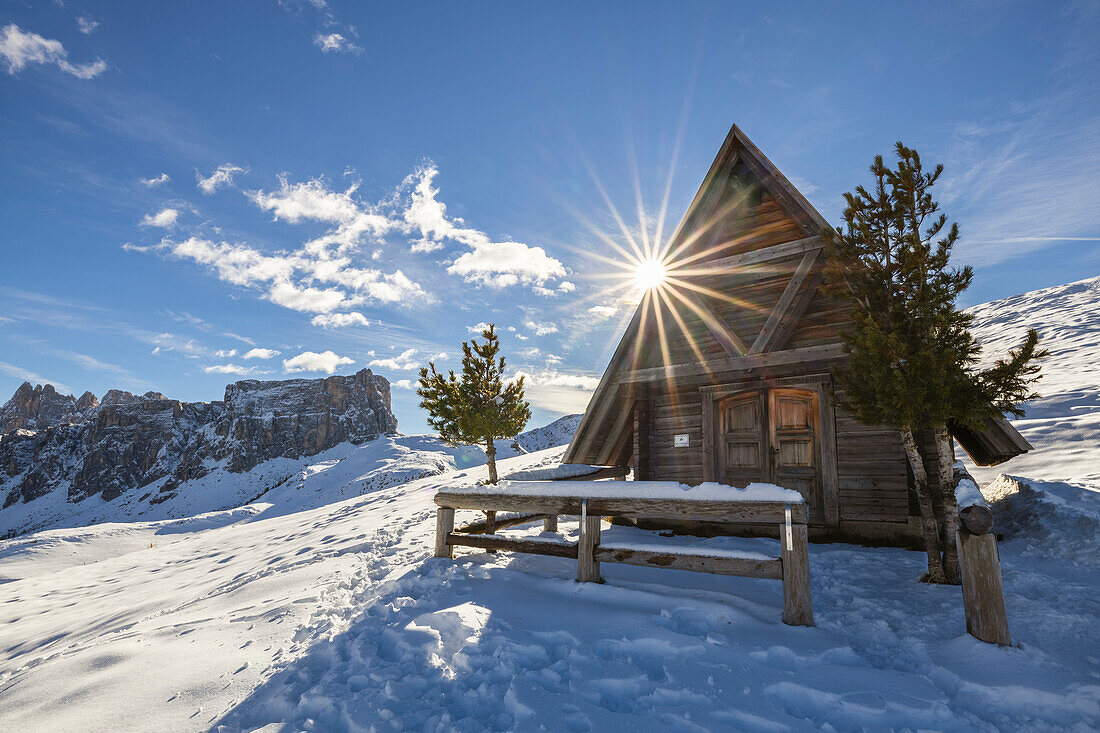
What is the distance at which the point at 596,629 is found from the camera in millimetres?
4227

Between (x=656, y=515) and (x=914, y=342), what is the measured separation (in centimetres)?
383

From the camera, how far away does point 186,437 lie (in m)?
152

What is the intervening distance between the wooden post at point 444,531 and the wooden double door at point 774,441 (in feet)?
16.5

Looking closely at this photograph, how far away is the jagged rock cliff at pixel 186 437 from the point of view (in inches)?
5187

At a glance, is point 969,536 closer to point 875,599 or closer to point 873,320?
point 875,599

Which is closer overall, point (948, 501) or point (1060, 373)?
point (948, 501)

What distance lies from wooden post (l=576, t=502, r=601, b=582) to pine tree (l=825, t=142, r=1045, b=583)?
3733 millimetres

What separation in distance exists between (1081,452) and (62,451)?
737ft

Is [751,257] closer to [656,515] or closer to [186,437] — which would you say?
[656,515]

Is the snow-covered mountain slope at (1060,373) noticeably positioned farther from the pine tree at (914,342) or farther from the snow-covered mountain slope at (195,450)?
the snow-covered mountain slope at (195,450)

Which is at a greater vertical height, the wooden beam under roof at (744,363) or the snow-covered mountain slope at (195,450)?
the wooden beam under roof at (744,363)

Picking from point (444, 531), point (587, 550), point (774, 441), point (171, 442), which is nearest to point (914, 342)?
point (774, 441)

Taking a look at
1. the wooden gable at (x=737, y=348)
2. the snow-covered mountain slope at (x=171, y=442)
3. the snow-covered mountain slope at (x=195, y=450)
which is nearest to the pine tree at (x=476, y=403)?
the wooden gable at (x=737, y=348)

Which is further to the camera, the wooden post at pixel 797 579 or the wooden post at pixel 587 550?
the wooden post at pixel 587 550
